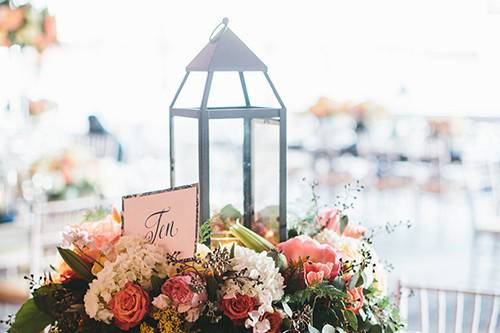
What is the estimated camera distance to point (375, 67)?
958cm

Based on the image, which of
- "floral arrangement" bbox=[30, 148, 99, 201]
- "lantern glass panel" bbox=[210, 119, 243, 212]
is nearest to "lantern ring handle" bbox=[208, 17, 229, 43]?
"lantern glass panel" bbox=[210, 119, 243, 212]

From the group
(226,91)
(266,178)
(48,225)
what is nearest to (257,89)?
(226,91)

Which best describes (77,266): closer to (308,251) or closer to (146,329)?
(146,329)

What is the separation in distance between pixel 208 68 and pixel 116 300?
0.42 meters

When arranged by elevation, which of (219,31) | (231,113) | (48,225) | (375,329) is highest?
(219,31)

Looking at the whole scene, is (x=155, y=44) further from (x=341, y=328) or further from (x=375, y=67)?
(x=341, y=328)

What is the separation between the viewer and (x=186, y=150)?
55.0 inches

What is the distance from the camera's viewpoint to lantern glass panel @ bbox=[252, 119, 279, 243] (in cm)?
142

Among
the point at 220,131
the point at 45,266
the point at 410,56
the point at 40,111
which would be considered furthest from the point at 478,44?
the point at 220,131

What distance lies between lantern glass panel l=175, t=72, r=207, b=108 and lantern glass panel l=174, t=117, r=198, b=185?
0.03 m

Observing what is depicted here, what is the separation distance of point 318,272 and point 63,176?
3718 mm

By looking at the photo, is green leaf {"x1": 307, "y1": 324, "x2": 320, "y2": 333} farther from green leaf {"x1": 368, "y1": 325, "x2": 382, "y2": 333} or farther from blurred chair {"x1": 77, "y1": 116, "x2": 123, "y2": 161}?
blurred chair {"x1": 77, "y1": 116, "x2": 123, "y2": 161}

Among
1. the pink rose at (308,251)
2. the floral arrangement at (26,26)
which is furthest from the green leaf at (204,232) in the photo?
the floral arrangement at (26,26)

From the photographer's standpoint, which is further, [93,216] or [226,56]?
[93,216]
